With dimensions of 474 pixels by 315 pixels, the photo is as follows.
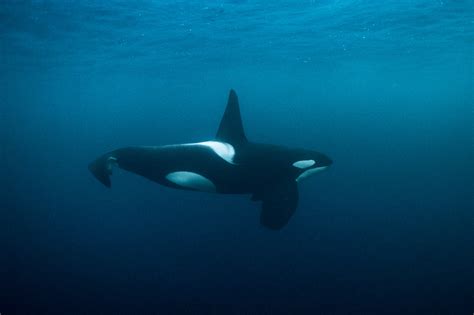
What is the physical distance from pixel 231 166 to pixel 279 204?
128 centimetres

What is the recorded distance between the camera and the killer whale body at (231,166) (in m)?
7.77

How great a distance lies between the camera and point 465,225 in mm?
12539

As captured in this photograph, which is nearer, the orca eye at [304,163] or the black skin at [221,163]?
the black skin at [221,163]

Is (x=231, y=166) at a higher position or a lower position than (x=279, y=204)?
higher

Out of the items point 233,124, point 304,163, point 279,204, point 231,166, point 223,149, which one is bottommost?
point 279,204

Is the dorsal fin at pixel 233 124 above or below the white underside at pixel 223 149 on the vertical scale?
above

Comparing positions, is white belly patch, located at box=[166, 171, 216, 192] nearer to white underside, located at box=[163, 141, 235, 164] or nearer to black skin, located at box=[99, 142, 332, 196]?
black skin, located at box=[99, 142, 332, 196]

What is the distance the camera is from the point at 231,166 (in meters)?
7.80

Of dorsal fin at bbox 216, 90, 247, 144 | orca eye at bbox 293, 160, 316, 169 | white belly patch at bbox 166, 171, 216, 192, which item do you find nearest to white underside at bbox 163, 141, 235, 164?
dorsal fin at bbox 216, 90, 247, 144

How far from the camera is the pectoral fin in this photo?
7699 mm

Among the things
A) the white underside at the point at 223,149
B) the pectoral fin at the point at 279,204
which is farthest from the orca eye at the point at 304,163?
the white underside at the point at 223,149

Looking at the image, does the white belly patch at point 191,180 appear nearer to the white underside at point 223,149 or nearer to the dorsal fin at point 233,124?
the white underside at point 223,149

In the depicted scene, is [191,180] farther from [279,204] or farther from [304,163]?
[304,163]

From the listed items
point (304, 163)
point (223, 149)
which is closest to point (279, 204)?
point (304, 163)
